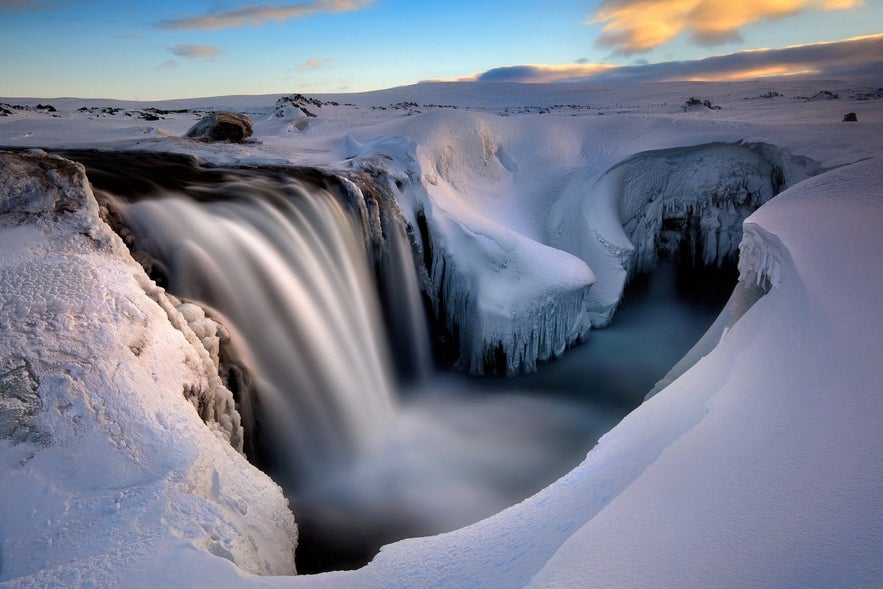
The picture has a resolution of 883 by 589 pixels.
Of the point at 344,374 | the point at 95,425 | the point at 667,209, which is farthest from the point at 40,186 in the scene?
the point at 667,209

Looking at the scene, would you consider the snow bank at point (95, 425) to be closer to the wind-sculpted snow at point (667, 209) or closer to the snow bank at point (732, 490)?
the snow bank at point (732, 490)

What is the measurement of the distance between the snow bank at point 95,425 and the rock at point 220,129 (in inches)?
228

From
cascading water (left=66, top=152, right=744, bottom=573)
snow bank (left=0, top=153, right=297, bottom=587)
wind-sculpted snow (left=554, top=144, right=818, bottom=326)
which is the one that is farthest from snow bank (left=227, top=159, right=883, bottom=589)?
wind-sculpted snow (left=554, top=144, right=818, bottom=326)

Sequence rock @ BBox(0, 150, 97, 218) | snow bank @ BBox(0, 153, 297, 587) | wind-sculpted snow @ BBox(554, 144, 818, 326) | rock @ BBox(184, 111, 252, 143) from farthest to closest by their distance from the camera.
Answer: rock @ BBox(184, 111, 252, 143), wind-sculpted snow @ BBox(554, 144, 818, 326), rock @ BBox(0, 150, 97, 218), snow bank @ BBox(0, 153, 297, 587)

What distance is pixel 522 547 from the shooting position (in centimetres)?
180

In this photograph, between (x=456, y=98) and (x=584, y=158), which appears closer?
(x=584, y=158)

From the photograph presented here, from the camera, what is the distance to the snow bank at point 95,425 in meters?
1.88

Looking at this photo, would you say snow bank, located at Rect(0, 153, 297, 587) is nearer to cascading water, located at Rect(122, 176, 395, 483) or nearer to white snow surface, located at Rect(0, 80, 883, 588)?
white snow surface, located at Rect(0, 80, 883, 588)

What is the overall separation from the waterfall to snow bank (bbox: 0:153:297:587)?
1.24 meters

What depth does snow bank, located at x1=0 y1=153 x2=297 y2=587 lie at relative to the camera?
1.88 metres

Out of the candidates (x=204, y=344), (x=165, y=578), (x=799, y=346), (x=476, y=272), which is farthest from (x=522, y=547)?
(x=476, y=272)

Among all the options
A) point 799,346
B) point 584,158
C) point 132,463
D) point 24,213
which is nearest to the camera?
point 132,463

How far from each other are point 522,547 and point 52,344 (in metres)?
2.44

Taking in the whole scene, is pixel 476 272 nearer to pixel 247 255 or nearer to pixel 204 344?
pixel 247 255
